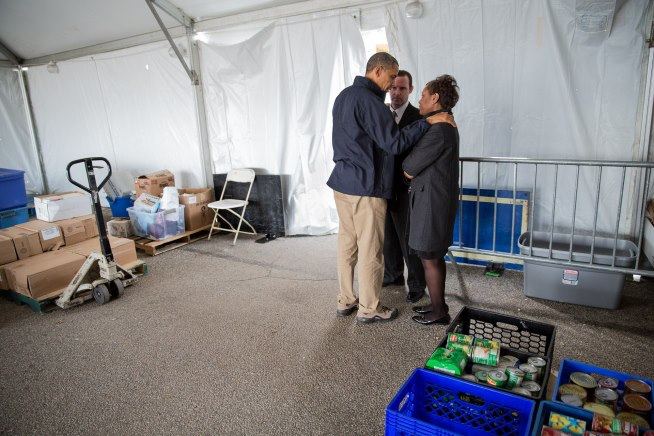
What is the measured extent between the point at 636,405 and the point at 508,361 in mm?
374

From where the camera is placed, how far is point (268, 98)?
15.3 feet

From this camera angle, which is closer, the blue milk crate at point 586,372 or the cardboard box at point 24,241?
the blue milk crate at point 586,372

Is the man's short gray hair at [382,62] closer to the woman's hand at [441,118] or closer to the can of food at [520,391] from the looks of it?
the woman's hand at [441,118]

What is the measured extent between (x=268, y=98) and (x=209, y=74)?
0.90 metres

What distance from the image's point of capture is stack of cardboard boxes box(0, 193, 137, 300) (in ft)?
10.5

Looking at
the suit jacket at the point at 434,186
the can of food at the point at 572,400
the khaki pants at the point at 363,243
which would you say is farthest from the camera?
the khaki pants at the point at 363,243

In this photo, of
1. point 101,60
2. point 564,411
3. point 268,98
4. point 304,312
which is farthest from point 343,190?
point 101,60

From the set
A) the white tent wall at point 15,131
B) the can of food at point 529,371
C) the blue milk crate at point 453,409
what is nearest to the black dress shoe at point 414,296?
the can of food at point 529,371

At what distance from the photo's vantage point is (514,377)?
51.5 inches

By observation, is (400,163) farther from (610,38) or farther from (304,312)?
(610,38)

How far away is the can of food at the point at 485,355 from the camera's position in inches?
55.1

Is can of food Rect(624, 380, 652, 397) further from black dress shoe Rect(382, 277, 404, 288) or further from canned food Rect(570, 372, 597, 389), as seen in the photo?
black dress shoe Rect(382, 277, 404, 288)

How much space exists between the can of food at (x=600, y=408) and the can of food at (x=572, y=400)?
0.02 metres

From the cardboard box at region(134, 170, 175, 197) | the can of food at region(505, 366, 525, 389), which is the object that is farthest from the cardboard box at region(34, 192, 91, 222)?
the can of food at region(505, 366, 525, 389)
